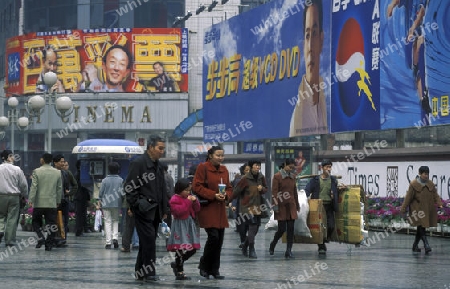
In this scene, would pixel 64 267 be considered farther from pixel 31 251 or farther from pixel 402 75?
pixel 402 75

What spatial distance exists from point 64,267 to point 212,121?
37.0 m

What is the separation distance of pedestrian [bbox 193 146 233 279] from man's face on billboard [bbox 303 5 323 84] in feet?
85.9

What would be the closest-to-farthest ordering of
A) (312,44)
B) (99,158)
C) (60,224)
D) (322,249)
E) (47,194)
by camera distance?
(322,249) < (47,194) < (60,224) < (99,158) < (312,44)

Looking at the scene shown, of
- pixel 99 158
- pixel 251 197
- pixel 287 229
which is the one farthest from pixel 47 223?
pixel 99 158

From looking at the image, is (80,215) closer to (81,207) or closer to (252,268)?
(81,207)

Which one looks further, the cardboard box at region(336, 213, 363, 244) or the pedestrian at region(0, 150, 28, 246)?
the pedestrian at region(0, 150, 28, 246)

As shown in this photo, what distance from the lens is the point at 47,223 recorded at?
20906 mm

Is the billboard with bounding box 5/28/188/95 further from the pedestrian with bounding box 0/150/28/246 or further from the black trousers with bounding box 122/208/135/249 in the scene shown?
the black trousers with bounding box 122/208/135/249

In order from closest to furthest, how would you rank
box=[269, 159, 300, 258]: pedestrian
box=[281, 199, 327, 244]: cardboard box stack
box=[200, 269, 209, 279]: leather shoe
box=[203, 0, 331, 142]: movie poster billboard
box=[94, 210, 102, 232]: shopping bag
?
1. box=[200, 269, 209, 279]: leather shoe
2. box=[269, 159, 300, 258]: pedestrian
3. box=[281, 199, 327, 244]: cardboard box stack
4. box=[94, 210, 102, 232]: shopping bag
5. box=[203, 0, 331, 142]: movie poster billboard

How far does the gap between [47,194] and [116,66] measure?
5712 cm

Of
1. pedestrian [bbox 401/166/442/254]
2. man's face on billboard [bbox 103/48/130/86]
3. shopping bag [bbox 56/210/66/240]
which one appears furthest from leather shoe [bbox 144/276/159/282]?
man's face on billboard [bbox 103/48/130/86]

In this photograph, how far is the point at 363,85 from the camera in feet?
121

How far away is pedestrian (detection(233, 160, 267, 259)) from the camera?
19.4 meters

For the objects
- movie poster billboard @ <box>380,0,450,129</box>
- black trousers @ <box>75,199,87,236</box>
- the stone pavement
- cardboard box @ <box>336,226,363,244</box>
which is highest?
movie poster billboard @ <box>380,0,450,129</box>
